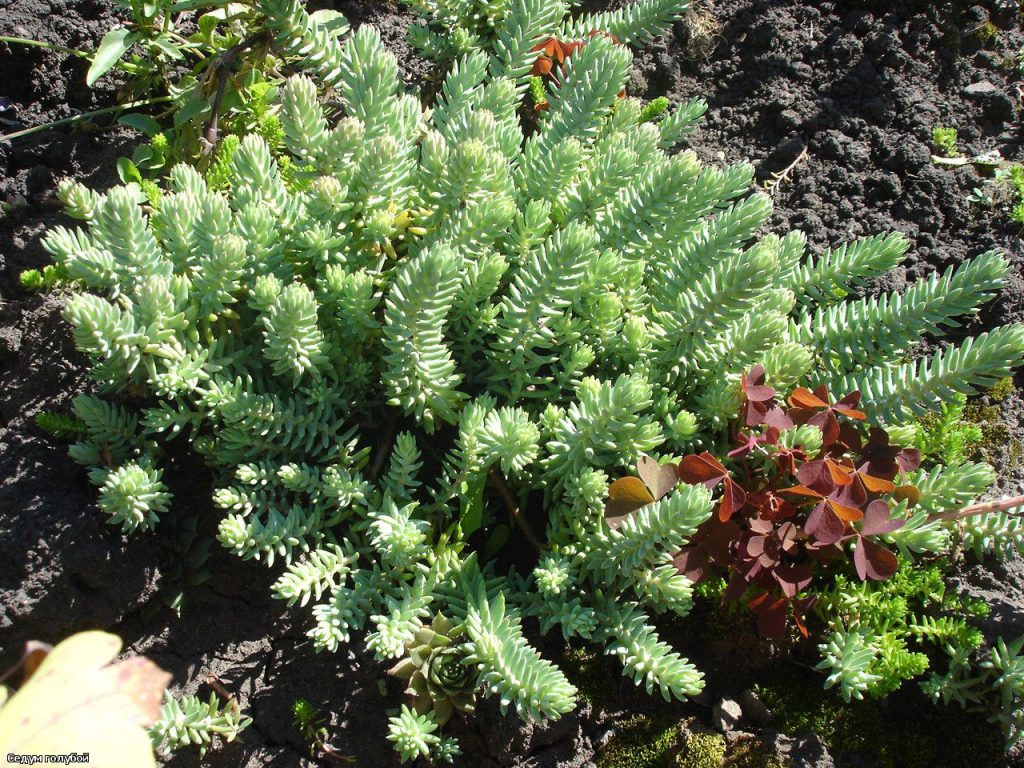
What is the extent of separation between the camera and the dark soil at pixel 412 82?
2.00 meters

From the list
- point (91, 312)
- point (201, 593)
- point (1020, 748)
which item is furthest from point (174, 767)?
point (1020, 748)

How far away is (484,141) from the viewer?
2057 millimetres

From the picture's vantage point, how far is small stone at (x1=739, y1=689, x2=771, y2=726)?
2104mm

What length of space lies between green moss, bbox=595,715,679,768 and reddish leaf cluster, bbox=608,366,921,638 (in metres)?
0.34

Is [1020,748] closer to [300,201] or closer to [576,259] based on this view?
[576,259]

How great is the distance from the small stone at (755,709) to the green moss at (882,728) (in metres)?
0.02

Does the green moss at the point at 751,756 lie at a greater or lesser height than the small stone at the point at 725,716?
lesser

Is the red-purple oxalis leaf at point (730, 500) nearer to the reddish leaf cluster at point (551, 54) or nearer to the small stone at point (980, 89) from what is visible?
the reddish leaf cluster at point (551, 54)

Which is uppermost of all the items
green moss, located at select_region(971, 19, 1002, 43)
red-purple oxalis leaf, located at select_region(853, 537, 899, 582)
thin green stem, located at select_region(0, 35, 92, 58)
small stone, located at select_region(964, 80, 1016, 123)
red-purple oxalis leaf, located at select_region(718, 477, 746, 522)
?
thin green stem, located at select_region(0, 35, 92, 58)

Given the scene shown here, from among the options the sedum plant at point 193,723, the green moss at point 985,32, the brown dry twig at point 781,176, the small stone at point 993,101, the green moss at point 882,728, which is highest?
the green moss at point 985,32

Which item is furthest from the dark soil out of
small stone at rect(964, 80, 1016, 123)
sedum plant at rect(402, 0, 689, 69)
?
sedum plant at rect(402, 0, 689, 69)

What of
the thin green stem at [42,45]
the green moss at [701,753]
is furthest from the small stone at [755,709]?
the thin green stem at [42,45]

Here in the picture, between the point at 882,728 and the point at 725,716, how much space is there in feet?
1.29

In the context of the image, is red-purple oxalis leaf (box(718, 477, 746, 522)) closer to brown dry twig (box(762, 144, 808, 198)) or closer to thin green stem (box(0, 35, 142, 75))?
brown dry twig (box(762, 144, 808, 198))
